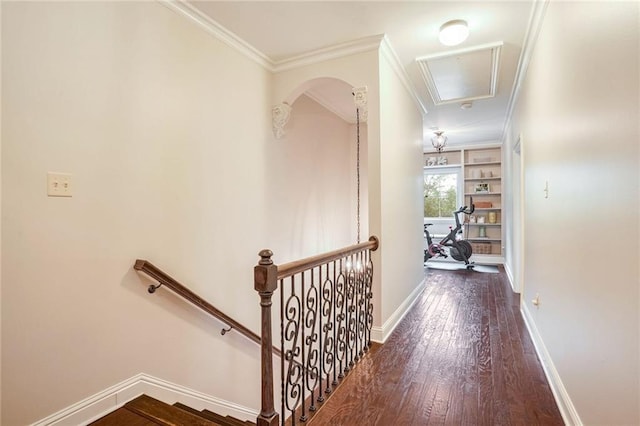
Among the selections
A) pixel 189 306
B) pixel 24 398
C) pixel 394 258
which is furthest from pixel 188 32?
pixel 394 258

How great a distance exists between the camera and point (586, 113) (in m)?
1.49

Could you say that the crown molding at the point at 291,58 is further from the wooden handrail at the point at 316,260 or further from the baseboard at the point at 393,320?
the baseboard at the point at 393,320

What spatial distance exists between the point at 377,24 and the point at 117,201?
2.27 m

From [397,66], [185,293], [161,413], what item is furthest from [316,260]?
[397,66]

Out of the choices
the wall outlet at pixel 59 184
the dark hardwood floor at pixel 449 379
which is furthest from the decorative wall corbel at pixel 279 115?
the dark hardwood floor at pixel 449 379

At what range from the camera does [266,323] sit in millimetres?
1513

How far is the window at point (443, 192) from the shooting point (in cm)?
757

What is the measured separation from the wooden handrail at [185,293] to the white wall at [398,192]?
4.24 ft

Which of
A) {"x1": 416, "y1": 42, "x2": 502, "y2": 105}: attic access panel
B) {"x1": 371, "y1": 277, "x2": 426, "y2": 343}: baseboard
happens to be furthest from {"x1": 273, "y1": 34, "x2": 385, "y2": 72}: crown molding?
{"x1": 371, "y1": 277, "x2": 426, "y2": 343}: baseboard

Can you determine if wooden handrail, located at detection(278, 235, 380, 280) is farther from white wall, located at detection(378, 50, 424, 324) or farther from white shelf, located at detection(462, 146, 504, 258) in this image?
white shelf, located at detection(462, 146, 504, 258)

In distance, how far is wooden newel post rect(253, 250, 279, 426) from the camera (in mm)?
1489

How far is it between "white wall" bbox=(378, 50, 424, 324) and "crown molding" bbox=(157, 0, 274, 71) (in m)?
1.14

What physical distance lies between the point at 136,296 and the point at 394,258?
7.39 ft

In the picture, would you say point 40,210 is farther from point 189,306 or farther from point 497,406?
point 497,406
